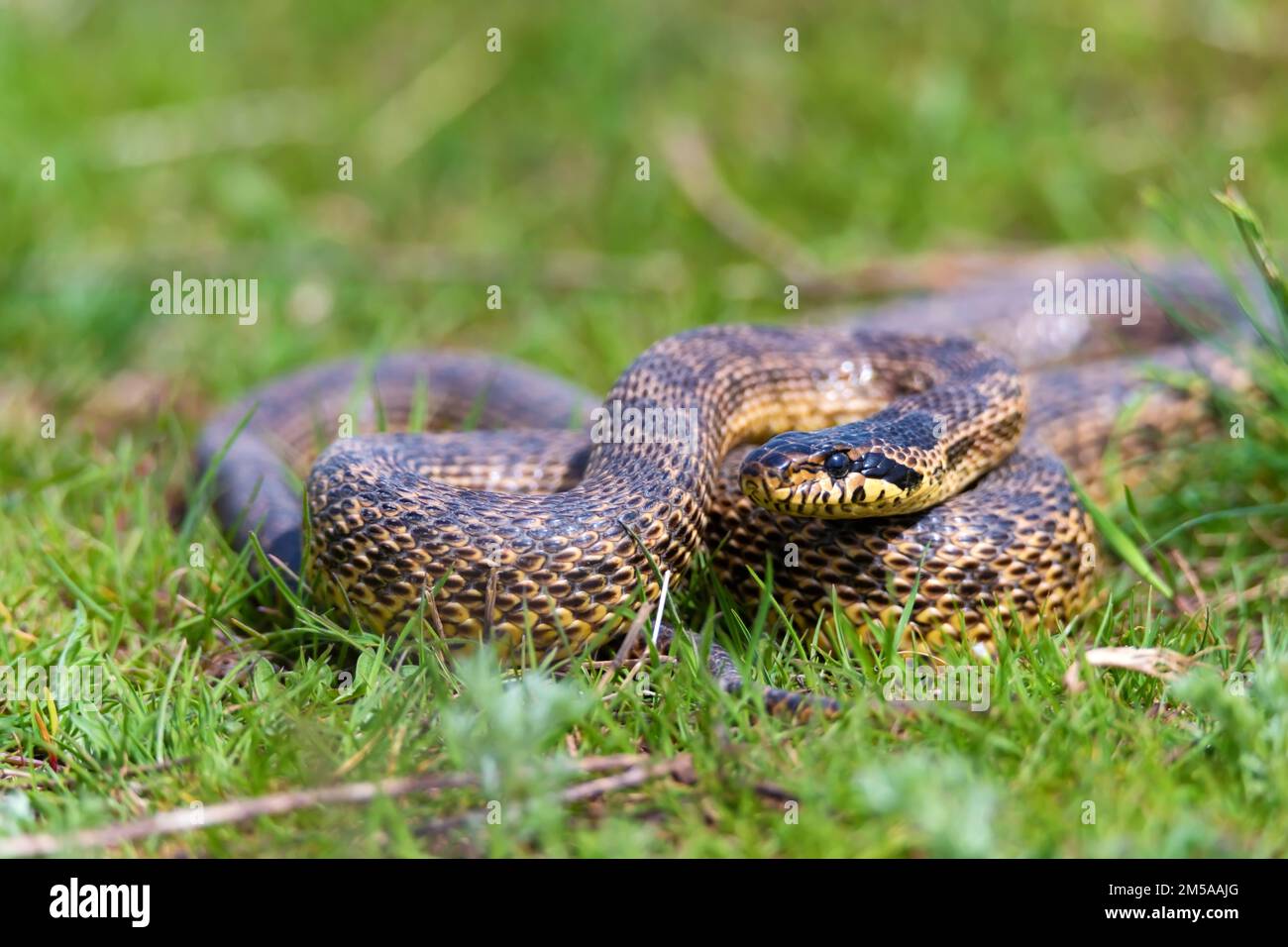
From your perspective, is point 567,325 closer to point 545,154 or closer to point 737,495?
point 545,154

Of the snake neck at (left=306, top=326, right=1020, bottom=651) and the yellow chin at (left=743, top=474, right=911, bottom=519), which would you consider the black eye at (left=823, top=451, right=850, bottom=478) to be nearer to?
the yellow chin at (left=743, top=474, right=911, bottom=519)

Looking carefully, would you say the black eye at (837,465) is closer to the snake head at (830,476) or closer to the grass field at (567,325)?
the snake head at (830,476)

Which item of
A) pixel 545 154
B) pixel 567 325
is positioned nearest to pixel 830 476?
pixel 567 325

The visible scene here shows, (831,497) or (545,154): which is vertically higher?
(545,154)

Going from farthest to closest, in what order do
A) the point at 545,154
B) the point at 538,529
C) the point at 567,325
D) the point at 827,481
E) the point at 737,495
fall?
the point at 545,154 → the point at 567,325 → the point at 737,495 → the point at 827,481 → the point at 538,529

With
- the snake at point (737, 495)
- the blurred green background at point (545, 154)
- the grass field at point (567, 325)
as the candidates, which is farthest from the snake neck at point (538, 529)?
the blurred green background at point (545, 154)
